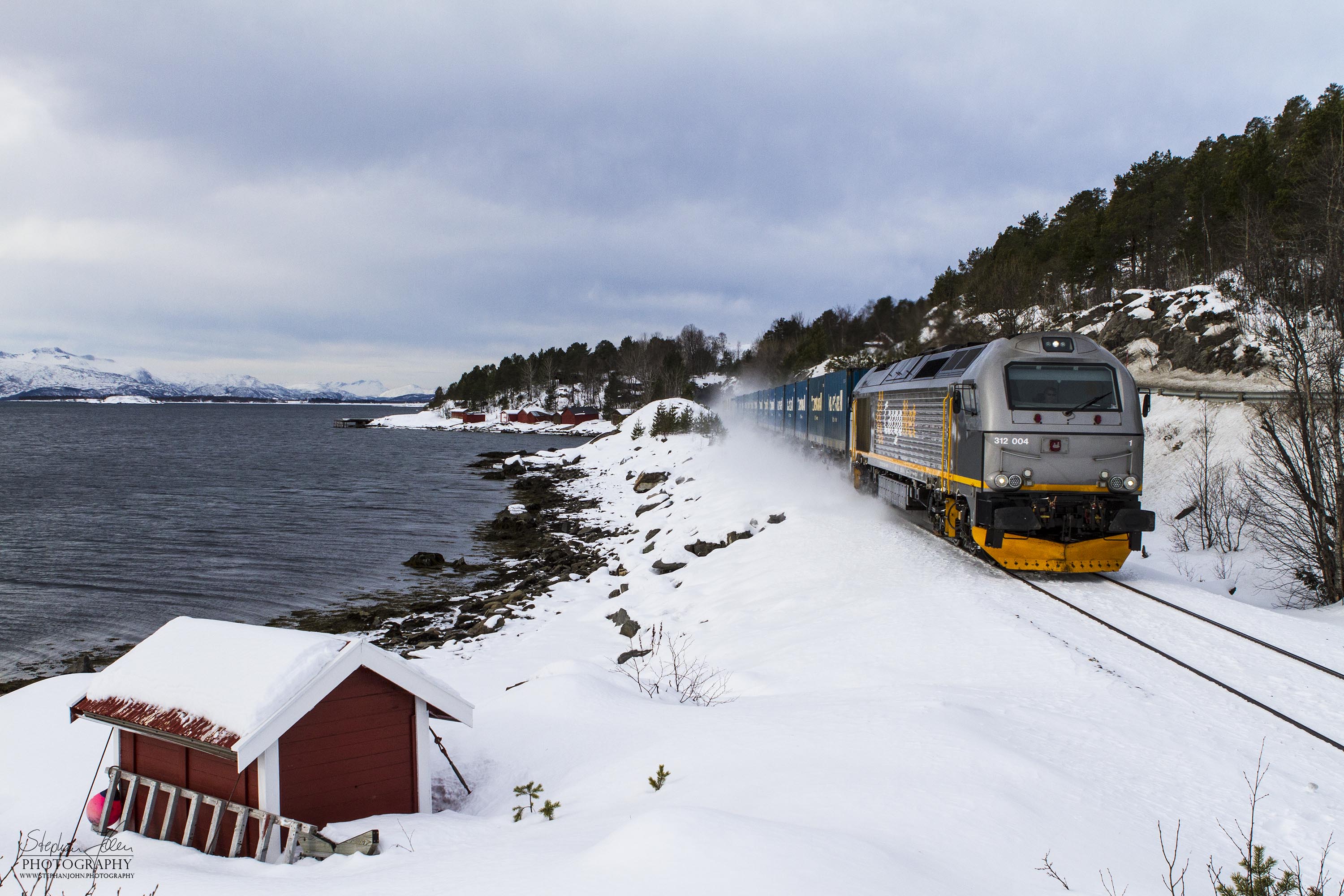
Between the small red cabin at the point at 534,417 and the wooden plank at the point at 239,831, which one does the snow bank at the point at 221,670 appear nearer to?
the wooden plank at the point at 239,831

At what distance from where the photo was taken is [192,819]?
648 cm

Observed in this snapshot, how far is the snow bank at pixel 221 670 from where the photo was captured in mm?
6246

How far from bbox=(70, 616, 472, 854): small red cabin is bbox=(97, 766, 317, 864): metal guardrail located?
2.7 inches

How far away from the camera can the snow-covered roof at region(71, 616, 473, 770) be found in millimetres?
6141

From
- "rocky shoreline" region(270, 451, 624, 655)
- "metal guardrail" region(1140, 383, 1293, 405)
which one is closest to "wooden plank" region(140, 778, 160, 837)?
"rocky shoreline" region(270, 451, 624, 655)

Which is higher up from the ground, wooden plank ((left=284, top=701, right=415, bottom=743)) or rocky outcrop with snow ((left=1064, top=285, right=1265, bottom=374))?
rocky outcrop with snow ((left=1064, top=285, right=1265, bottom=374))

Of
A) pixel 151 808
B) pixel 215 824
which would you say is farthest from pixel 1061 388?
pixel 151 808

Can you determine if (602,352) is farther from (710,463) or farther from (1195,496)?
(1195,496)

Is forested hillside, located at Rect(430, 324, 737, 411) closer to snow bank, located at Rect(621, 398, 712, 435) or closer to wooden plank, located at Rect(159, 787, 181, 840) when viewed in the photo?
snow bank, located at Rect(621, 398, 712, 435)

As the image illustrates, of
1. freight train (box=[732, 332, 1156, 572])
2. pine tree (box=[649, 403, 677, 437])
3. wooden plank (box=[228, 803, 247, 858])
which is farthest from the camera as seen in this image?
pine tree (box=[649, 403, 677, 437])

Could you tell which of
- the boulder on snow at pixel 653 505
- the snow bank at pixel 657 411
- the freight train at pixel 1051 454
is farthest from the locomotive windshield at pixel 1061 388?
the snow bank at pixel 657 411

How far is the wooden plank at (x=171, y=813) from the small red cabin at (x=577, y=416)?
119160 millimetres

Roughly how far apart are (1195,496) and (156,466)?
6489cm

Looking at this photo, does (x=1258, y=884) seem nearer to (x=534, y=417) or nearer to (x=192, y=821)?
(x=192, y=821)
